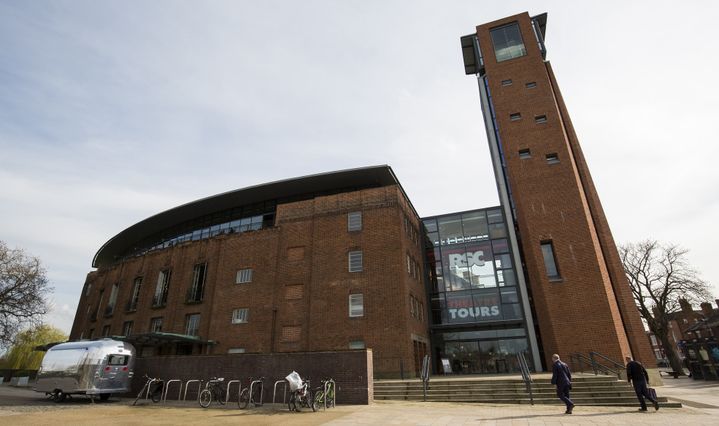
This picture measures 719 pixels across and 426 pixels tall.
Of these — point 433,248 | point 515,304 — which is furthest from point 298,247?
point 515,304

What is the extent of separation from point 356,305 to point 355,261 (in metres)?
2.70

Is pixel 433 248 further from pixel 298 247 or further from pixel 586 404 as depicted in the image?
pixel 586 404

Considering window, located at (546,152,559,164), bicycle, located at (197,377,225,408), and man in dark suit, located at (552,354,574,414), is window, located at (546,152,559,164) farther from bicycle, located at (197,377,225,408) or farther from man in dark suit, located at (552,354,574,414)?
bicycle, located at (197,377,225,408)

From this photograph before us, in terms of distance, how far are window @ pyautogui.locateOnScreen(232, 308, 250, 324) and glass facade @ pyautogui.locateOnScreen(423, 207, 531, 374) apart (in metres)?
12.2

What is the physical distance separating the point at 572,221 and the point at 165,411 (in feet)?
73.2

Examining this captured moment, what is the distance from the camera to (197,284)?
2680cm

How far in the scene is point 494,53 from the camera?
30203 millimetres

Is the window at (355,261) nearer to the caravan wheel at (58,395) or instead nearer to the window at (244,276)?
the window at (244,276)

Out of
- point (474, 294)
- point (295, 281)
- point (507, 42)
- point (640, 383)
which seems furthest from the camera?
point (507, 42)

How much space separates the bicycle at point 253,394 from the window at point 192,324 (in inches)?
498

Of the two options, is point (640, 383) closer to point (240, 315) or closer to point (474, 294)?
point (474, 294)

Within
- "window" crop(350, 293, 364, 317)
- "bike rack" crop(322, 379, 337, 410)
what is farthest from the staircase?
"window" crop(350, 293, 364, 317)

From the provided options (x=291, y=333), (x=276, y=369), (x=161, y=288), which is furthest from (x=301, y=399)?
(x=161, y=288)

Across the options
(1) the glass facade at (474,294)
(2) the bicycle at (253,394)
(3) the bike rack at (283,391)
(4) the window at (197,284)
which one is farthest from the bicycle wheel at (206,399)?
(1) the glass facade at (474,294)
